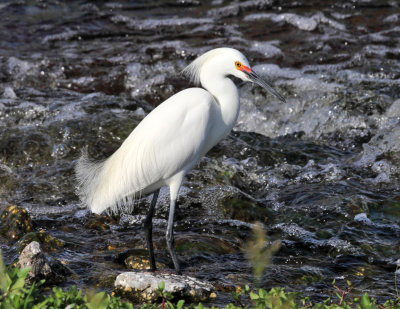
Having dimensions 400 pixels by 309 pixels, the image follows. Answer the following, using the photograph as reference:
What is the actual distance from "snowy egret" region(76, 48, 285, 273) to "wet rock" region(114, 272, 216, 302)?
0.56 metres

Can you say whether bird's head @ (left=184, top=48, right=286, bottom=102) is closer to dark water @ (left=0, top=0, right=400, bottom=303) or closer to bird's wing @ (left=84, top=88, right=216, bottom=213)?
bird's wing @ (left=84, top=88, right=216, bottom=213)

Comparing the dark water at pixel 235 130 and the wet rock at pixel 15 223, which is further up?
the wet rock at pixel 15 223

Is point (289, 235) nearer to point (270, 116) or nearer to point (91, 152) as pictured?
point (91, 152)

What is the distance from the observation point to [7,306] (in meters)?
2.20

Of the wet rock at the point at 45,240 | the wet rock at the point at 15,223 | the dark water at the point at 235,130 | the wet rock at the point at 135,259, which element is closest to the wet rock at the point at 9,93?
the dark water at the point at 235,130

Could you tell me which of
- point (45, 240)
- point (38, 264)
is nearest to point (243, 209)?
point (45, 240)

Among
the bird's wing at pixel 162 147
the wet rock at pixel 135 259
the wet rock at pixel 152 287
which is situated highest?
the bird's wing at pixel 162 147

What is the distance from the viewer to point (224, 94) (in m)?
4.32

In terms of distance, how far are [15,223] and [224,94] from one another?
6.23 ft

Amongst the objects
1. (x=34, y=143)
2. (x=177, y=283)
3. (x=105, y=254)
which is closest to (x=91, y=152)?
(x=34, y=143)

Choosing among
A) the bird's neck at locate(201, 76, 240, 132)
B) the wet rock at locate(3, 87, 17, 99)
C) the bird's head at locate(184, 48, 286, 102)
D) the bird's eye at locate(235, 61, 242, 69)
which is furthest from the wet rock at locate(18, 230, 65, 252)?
the wet rock at locate(3, 87, 17, 99)

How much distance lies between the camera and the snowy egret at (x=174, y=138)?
415 centimetres

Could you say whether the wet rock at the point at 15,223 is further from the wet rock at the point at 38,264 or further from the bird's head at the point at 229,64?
the bird's head at the point at 229,64

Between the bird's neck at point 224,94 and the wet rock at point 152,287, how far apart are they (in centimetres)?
135
